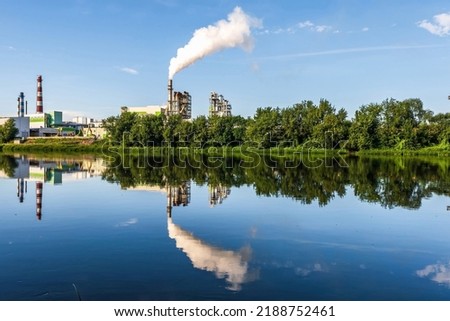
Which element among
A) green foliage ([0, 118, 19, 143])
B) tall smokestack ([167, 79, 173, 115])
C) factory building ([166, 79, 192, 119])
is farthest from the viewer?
green foliage ([0, 118, 19, 143])

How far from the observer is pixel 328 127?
52312 mm

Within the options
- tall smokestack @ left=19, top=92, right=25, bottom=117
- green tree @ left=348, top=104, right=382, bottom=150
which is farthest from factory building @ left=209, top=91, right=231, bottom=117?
tall smokestack @ left=19, top=92, right=25, bottom=117

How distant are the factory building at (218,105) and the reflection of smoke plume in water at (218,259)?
67692 millimetres

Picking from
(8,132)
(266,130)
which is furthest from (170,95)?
(8,132)

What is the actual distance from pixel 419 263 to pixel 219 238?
11.9 feet

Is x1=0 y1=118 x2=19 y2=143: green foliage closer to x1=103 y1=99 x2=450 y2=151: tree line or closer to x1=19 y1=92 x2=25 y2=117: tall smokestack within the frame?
x1=19 y1=92 x2=25 y2=117: tall smokestack

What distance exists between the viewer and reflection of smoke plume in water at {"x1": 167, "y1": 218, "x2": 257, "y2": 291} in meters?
5.76

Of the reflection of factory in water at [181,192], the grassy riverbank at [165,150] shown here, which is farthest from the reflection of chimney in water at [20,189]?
the grassy riverbank at [165,150]

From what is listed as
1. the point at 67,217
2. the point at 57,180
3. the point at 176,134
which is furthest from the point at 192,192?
the point at 176,134

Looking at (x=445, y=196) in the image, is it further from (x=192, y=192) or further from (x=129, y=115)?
(x=129, y=115)

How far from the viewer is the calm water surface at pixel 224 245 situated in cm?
534

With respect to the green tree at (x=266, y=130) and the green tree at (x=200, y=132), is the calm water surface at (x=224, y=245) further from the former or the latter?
the green tree at (x=200, y=132)

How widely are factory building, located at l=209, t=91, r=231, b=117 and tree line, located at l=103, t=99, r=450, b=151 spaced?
13476mm

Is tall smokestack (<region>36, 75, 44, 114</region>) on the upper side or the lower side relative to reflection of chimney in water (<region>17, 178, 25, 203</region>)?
upper
